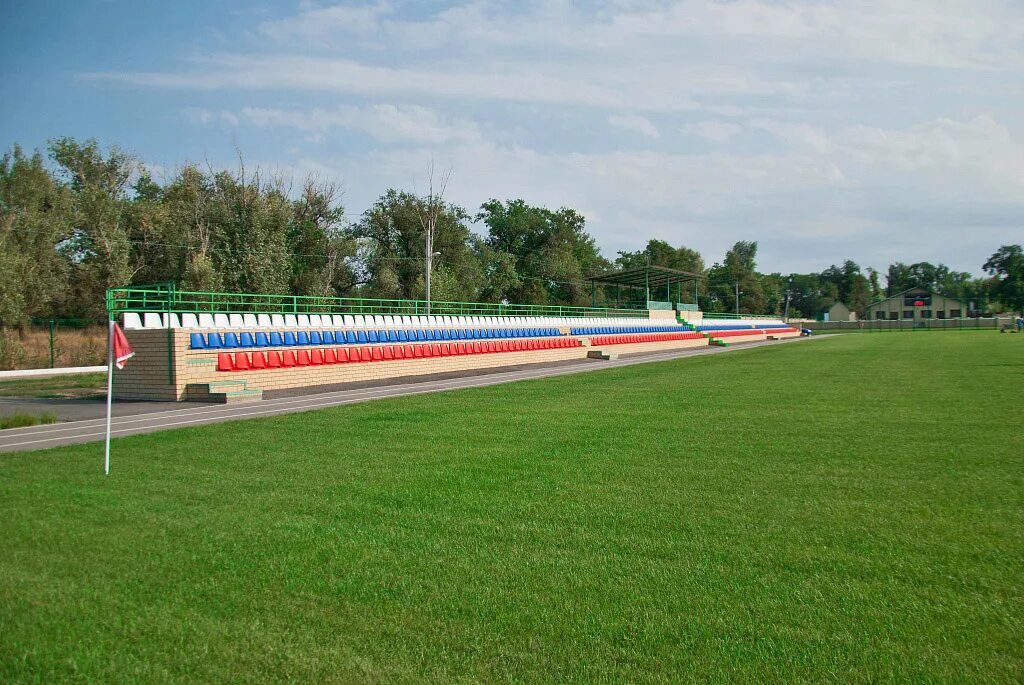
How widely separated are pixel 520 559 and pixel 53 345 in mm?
29797

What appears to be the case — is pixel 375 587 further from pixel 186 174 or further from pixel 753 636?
pixel 186 174

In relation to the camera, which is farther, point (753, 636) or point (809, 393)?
point (809, 393)

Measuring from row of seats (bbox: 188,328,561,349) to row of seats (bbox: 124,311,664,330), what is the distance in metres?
0.27

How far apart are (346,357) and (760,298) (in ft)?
372

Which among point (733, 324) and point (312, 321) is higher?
point (312, 321)

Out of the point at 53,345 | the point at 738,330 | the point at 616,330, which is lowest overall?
the point at 738,330

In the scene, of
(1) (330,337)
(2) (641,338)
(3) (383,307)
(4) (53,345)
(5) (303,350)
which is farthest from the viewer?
(2) (641,338)

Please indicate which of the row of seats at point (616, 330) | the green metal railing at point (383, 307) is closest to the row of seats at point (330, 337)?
the green metal railing at point (383, 307)

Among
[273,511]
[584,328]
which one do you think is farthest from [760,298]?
[273,511]

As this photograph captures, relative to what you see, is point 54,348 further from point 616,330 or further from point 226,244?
point 616,330

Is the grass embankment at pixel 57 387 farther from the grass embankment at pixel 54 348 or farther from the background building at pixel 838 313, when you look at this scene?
the background building at pixel 838 313

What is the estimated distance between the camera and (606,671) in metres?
3.58

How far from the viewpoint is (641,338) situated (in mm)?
47906

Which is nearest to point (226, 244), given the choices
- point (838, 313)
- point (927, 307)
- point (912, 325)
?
point (912, 325)
